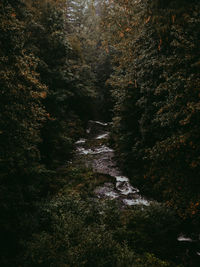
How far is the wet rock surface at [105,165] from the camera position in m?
10.2

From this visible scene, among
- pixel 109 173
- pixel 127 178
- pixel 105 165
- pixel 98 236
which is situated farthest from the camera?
pixel 105 165

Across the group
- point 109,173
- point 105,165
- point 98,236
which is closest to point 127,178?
point 109,173

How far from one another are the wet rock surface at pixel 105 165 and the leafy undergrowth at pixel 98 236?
1616mm

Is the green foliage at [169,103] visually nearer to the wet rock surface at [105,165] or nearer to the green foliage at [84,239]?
the wet rock surface at [105,165]

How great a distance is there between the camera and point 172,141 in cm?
632

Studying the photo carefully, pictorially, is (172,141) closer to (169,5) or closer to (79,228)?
(79,228)

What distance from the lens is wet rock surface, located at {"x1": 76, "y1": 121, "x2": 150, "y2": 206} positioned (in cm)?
1019

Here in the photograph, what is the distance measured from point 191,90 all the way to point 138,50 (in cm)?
612

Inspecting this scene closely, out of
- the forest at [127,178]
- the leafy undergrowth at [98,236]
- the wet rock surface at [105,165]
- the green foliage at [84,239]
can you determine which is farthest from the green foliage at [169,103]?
the green foliage at [84,239]

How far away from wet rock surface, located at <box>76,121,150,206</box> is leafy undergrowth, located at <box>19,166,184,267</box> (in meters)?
1.62

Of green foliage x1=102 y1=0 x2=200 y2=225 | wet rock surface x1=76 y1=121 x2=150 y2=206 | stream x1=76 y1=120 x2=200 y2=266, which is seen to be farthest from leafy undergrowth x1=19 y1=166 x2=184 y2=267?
wet rock surface x1=76 y1=121 x2=150 y2=206

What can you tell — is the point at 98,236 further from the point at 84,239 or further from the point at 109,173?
the point at 109,173

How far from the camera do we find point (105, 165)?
46.6ft

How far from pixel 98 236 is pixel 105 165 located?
8314mm
